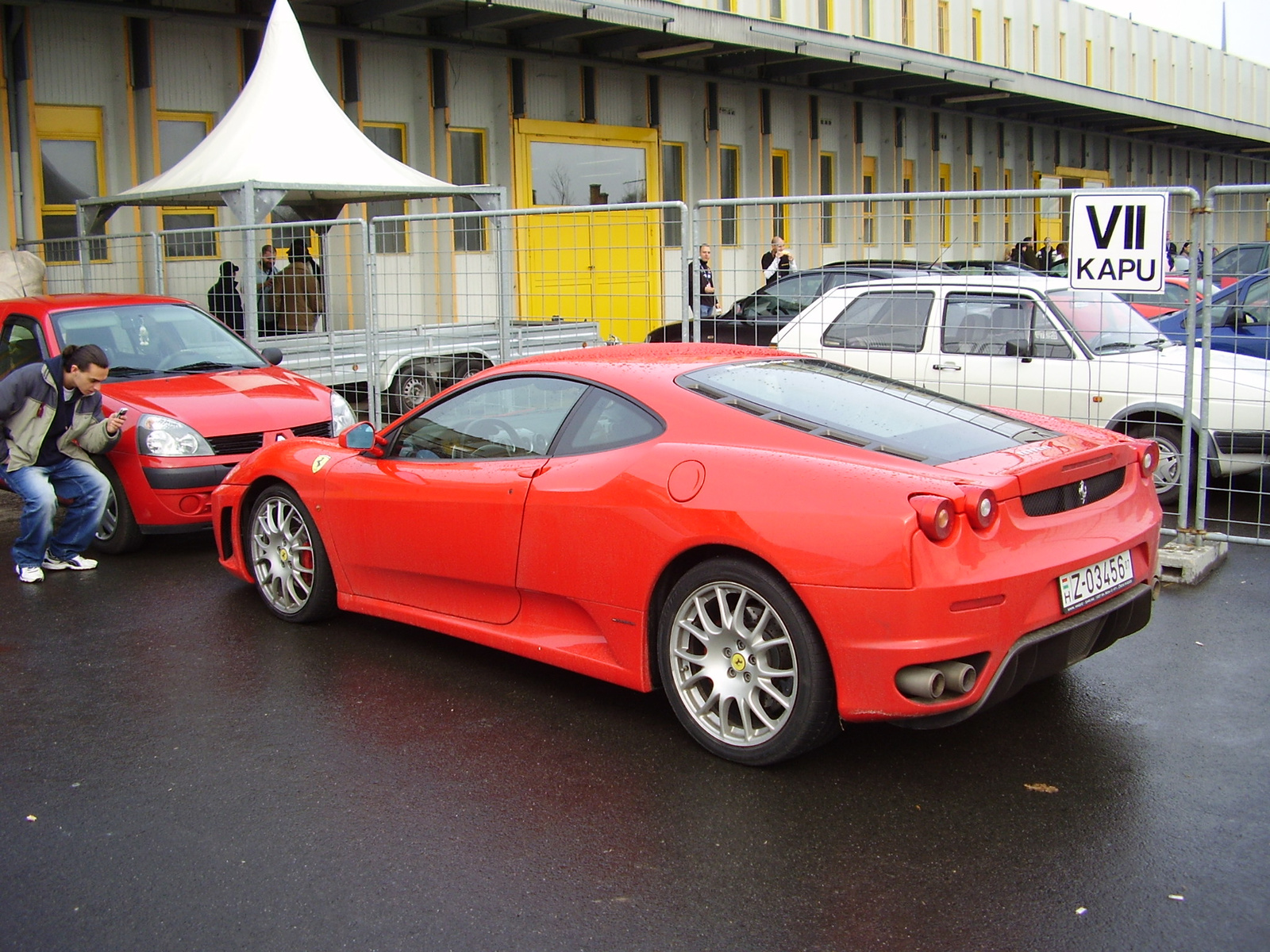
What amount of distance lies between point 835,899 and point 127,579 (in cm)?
516

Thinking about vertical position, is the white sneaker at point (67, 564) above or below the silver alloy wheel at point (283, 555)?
below

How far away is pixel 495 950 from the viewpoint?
3.19 meters

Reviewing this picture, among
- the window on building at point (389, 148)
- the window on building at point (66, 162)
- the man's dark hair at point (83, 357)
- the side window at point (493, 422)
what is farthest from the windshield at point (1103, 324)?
the window on building at point (389, 148)

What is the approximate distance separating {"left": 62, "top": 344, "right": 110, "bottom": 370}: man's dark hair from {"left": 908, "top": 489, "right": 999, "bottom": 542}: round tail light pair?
5.10 meters

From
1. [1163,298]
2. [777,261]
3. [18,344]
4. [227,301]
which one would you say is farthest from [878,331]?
[227,301]

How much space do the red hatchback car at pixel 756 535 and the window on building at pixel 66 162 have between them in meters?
10.2

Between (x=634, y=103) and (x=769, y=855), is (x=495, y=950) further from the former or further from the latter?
(x=634, y=103)

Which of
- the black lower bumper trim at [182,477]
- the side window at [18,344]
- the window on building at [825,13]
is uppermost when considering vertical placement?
the window on building at [825,13]

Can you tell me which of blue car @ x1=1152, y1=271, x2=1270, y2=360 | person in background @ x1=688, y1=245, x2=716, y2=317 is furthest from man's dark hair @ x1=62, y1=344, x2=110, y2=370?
blue car @ x1=1152, y1=271, x2=1270, y2=360

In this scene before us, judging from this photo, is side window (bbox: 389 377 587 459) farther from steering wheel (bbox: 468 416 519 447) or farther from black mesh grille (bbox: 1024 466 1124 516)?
black mesh grille (bbox: 1024 466 1124 516)

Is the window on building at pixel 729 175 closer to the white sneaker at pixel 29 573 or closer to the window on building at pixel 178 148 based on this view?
the window on building at pixel 178 148

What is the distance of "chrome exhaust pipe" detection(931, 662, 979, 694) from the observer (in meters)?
3.87

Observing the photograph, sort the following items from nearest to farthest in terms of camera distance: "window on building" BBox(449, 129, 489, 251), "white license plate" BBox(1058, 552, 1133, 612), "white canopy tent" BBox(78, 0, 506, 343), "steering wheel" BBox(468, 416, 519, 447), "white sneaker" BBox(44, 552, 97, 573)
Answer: "white license plate" BBox(1058, 552, 1133, 612)
"steering wheel" BBox(468, 416, 519, 447)
"white sneaker" BBox(44, 552, 97, 573)
"white canopy tent" BBox(78, 0, 506, 343)
"window on building" BBox(449, 129, 489, 251)

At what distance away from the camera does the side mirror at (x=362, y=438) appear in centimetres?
567
